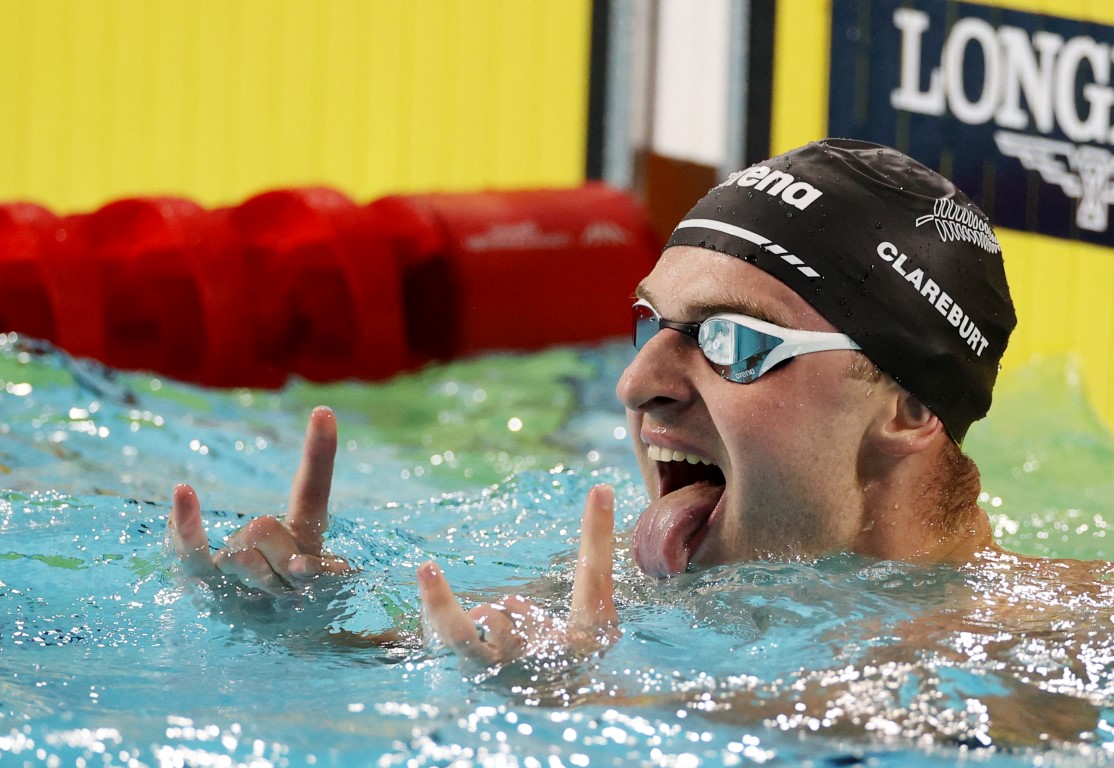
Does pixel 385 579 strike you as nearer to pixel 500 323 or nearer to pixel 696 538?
pixel 696 538

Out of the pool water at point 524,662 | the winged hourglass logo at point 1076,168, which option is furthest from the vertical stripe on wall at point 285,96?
the pool water at point 524,662

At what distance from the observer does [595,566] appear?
1.70 m

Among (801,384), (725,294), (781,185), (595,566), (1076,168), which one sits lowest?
(1076,168)

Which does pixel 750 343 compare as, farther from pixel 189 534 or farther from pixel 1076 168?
pixel 1076 168

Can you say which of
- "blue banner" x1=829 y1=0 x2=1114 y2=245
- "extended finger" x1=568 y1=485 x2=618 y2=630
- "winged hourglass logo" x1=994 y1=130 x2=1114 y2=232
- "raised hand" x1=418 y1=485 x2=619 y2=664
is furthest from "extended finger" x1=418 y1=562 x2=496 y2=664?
"winged hourglass logo" x1=994 y1=130 x2=1114 y2=232

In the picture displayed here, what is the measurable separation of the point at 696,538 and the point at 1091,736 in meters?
0.62

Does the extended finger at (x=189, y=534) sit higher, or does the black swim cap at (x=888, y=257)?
the black swim cap at (x=888, y=257)

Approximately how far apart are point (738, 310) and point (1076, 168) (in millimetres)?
4860

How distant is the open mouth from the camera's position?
2.08 meters

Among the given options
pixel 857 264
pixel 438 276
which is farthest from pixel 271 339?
pixel 857 264

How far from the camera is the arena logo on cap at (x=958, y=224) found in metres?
2.14

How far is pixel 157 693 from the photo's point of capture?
69.8 inches

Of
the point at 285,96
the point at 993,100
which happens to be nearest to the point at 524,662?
the point at 285,96

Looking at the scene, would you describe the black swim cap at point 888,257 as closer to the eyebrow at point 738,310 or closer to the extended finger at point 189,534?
the eyebrow at point 738,310
